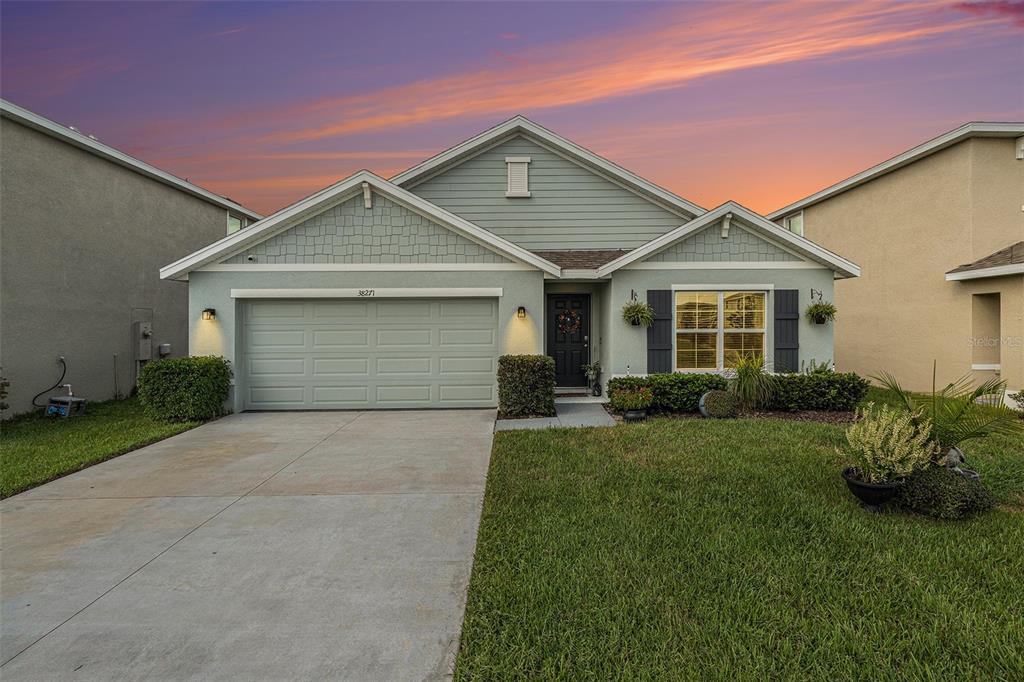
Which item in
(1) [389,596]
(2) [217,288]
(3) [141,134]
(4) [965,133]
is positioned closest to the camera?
(1) [389,596]

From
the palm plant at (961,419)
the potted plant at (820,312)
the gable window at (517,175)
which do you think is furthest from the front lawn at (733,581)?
the gable window at (517,175)

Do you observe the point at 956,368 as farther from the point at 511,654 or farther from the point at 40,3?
the point at 40,3

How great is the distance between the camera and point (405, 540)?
4.00m

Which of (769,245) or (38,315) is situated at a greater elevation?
(769,245)

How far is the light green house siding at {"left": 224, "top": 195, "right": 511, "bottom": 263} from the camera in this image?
9.73m

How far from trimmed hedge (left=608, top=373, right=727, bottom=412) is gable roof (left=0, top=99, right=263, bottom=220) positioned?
12585 millimetres

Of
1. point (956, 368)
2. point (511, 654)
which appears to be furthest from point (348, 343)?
point (956, 368)

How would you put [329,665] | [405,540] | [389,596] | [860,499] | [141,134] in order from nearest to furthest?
[329,665] → [389,596] → [405,540] → [860,499] → [141,134]

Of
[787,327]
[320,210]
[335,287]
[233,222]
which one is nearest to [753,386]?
[787,327]

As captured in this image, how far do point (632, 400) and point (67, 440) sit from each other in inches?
368

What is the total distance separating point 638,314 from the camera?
972cm

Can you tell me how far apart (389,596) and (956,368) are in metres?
14.5

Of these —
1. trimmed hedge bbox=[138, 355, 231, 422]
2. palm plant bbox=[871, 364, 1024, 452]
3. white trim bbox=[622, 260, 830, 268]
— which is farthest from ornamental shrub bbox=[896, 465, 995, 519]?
trimmed hedge bbox=[138, 355, 231, 422]

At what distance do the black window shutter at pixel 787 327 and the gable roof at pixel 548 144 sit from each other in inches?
129
